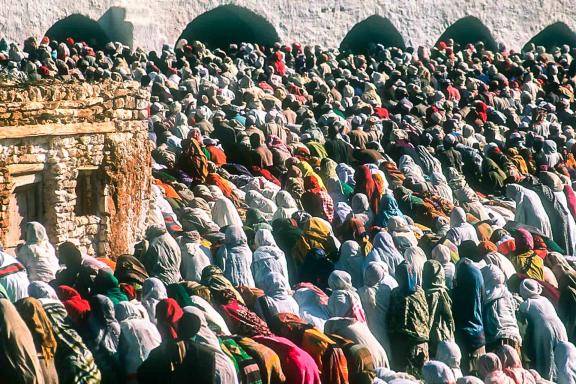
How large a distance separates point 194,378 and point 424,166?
841 centimetres

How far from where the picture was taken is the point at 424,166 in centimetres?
1733

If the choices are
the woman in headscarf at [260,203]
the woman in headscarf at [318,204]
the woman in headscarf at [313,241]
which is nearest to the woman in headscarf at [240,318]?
the woman in headscarf at [313,241]

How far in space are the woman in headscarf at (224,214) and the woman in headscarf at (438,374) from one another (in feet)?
12.9

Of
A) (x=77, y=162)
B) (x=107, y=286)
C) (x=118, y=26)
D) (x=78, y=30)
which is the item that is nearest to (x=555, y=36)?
(x=118, y=26)

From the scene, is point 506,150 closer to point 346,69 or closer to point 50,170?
point 346,69

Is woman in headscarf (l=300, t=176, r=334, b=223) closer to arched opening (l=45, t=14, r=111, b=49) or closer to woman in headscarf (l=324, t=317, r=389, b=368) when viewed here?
woman in headscarf (l=324, t=317, r=389, b=368)

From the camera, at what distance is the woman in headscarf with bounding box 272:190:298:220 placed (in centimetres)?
1402

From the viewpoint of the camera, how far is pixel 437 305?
11750mm

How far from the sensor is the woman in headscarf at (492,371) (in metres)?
10.1

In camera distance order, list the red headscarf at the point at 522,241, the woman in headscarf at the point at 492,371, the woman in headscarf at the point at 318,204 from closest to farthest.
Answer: the woman in headscarf at the point at 492,371, the red headscarf at the point at 522,241, the woman in headscarf at the point at 318,204

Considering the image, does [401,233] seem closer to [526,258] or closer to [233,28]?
[526,258]

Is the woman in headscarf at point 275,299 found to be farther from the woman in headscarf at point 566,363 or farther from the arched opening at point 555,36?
the arched opening at point 555,36

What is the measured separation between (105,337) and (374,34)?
20263 mm

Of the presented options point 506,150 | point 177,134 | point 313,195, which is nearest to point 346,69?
point 506,150
